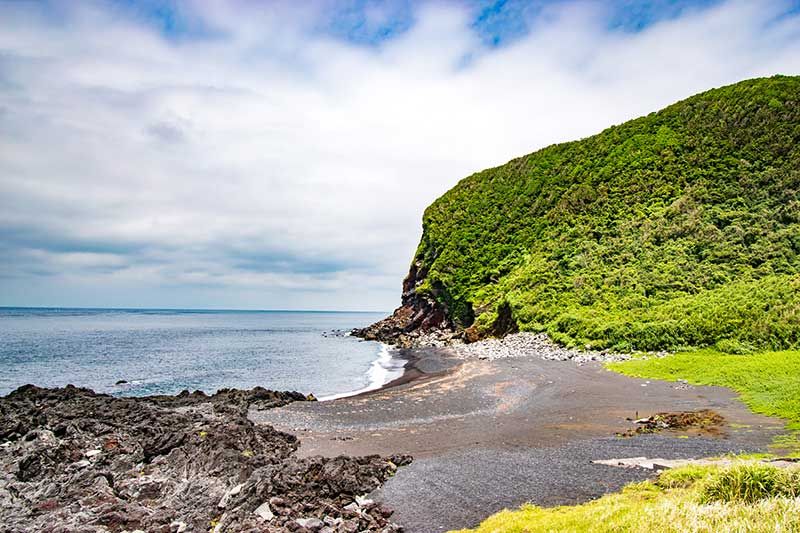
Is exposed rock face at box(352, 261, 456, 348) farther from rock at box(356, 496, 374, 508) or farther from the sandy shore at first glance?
rock at box(356, 496, 374, 508)

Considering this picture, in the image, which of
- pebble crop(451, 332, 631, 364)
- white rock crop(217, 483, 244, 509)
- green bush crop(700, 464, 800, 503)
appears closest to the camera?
green bush crop(700, 464, 800, 503)

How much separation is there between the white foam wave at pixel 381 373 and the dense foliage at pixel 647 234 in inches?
469

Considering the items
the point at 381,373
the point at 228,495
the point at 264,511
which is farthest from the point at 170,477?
the point at 381,373

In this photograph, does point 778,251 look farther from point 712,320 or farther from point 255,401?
point 255,401

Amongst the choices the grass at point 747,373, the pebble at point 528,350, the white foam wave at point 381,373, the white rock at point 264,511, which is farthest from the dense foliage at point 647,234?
the white rock at point 264,511

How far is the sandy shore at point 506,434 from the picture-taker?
1155 centimetres

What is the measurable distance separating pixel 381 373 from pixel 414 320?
31.9 m

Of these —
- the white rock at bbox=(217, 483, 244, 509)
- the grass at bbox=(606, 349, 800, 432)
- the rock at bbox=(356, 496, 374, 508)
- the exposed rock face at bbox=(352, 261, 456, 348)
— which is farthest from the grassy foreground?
the exposed rock face at bbox=(352, 261, 456, 348)

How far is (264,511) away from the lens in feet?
35.0

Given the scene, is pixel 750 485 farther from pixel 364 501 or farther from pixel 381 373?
pixel 381 373

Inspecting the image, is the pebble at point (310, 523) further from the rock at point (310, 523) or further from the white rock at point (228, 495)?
the white rock at point (228, 495)

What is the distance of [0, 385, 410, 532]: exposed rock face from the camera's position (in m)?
10.9

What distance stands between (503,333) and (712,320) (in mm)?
Answer: 21359

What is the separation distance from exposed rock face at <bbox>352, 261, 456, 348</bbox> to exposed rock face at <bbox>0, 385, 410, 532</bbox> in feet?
148
